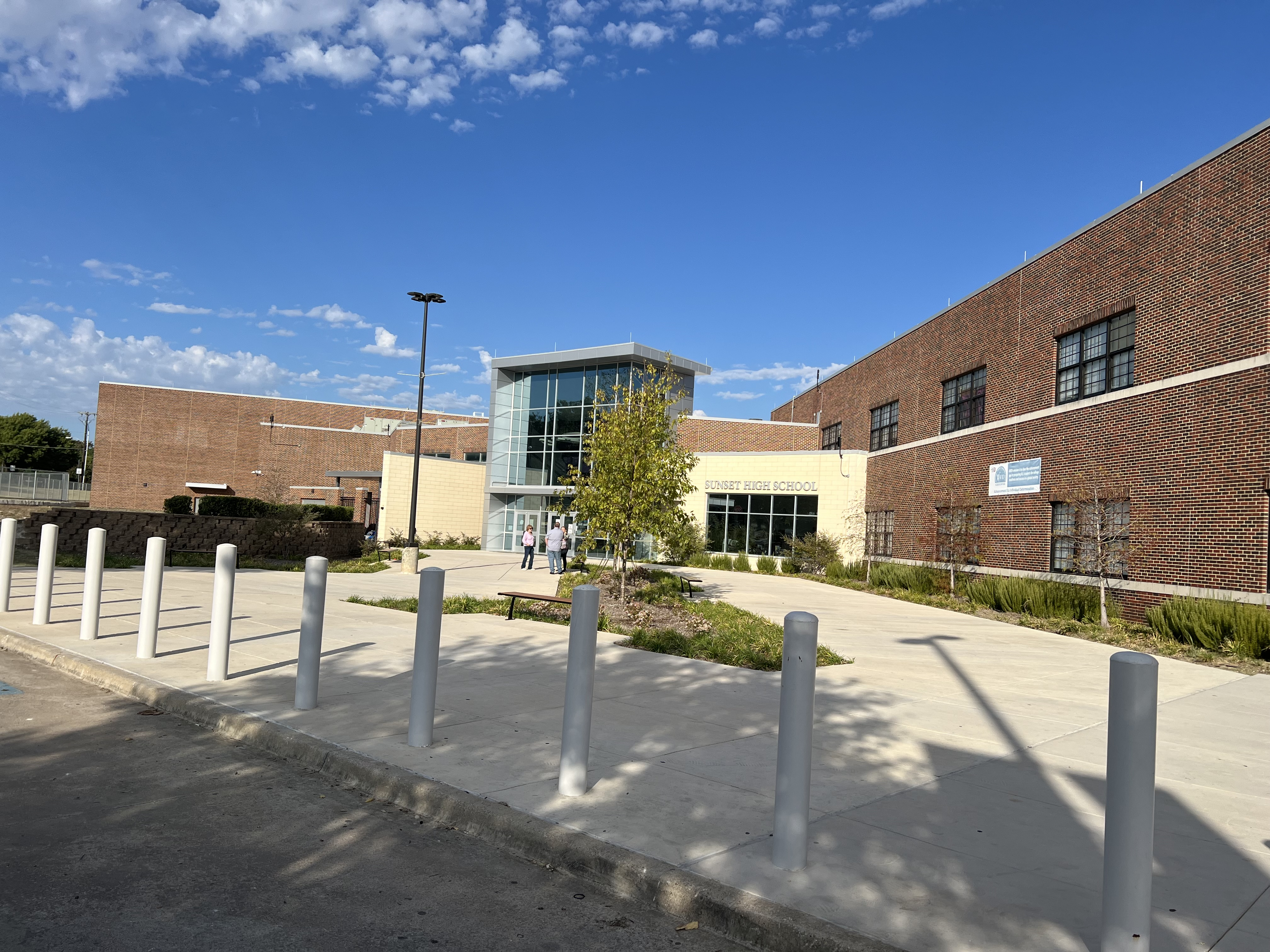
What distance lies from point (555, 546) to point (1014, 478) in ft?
41.8

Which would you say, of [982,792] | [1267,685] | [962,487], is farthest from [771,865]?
[962,487]

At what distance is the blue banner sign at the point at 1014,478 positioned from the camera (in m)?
21.5

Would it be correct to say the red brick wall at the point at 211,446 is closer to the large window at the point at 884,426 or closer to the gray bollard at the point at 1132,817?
the large window at the point at 884,426

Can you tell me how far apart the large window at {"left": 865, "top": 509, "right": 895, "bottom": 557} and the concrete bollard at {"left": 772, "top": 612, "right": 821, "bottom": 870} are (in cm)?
2787

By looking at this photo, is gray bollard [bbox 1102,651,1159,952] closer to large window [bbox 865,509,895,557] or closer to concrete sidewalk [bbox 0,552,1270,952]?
concrete sidewalk [bbox 0,552,1270,952]

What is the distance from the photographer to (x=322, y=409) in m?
A: 64.2

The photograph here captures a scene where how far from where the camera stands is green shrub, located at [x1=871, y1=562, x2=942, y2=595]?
25.0 meters

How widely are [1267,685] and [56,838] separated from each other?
12.3 meters

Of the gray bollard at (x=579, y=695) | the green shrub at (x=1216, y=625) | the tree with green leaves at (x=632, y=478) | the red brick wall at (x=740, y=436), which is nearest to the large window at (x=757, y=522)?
the red brick wall at (x=740, y=436)

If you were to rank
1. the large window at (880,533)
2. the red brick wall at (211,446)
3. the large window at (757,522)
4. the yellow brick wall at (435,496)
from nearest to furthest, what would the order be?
the large window at (880,533)
the large window at (757,522)
the yellow brick wall at (435,496)
the red brick wall at (211,446)

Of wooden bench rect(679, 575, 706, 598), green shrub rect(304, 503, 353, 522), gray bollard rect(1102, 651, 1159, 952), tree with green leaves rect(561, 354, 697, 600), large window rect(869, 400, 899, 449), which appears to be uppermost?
large window rect(869, 400, 899, 449)

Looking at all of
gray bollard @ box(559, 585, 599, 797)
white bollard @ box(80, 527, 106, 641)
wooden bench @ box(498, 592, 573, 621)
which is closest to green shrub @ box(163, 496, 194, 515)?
wooden bench @ box(498, 592, 573, 621)

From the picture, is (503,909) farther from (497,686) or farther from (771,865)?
(497,686)

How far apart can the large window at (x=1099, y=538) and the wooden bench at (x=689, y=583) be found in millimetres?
8126
